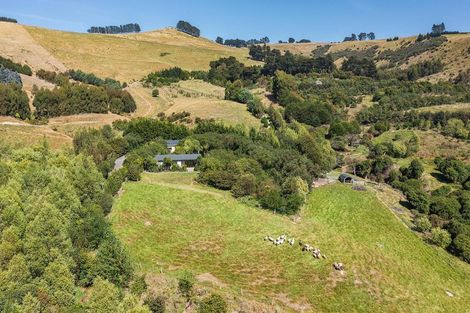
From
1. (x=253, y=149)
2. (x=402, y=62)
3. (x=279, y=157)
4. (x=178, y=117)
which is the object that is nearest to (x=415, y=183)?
(x=279, y=157)

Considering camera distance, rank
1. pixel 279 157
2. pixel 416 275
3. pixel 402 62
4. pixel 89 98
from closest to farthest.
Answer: pixel 416 275 → pixel 279 157 → pixel 89 98 → pixel 402 62

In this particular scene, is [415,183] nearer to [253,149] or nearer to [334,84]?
[253,149]

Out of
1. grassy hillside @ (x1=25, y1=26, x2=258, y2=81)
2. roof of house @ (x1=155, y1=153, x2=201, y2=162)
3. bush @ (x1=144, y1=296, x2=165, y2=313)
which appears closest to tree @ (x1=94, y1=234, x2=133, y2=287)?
bush @ (x1=144, y1=296, x2=165, y2=313)

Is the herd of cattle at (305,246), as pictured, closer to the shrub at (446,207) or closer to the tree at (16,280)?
the tree at (16,280)

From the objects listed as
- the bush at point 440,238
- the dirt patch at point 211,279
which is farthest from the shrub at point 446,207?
the dirt patch at point 211,279

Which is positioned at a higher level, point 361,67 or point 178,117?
point 361,67

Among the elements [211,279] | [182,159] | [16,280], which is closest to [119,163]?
[182,159]
